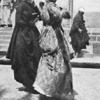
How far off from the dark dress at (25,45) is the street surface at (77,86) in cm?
36

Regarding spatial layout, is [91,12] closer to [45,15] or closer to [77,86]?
[77,86]

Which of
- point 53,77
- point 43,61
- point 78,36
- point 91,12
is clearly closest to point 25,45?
point 43,61

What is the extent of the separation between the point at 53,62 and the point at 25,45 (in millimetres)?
1046

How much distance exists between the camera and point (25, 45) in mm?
6398

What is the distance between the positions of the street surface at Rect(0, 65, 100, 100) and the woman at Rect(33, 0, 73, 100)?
0.51 m

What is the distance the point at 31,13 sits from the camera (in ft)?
20.9

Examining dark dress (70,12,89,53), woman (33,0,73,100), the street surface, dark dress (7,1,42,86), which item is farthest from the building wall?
woman (33,0,73,100)

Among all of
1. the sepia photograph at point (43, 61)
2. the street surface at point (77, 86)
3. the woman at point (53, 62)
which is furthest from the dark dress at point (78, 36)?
the woman at point (53, 62)

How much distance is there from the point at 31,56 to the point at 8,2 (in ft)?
36.8


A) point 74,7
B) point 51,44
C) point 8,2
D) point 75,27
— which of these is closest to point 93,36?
point 74,7

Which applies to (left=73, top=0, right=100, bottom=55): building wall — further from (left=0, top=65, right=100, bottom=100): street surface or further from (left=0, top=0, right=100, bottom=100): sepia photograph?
(left=0, top=0, right=100, bottom=100): sepia photograph

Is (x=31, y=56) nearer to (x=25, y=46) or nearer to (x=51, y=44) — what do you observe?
(x=25, y=46)

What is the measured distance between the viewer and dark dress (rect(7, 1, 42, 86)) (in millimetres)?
6344

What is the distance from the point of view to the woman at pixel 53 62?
216 inches
